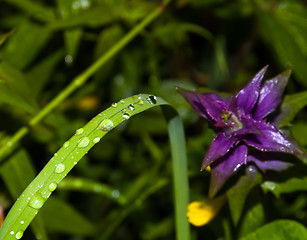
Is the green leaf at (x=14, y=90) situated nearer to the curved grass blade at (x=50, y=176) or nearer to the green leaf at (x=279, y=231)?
the curved grass blade at (x=50, y=176)

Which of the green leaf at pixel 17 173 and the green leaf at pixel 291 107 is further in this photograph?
the green leaf at pixel 17 173

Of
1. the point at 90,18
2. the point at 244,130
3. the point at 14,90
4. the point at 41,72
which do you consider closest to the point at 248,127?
the point at 244,130

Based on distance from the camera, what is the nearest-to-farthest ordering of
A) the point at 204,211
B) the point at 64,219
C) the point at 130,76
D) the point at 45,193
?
the point at 45,193 < the point at 204,211 < the point at 64,219 < the point at 130,76

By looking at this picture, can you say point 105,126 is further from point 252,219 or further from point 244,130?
point 252,219

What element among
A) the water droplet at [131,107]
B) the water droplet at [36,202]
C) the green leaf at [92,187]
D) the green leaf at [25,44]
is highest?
the green leaf at [25,44]

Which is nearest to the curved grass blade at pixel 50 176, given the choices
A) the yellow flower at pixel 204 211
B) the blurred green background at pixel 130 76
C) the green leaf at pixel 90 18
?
the yellow flower at pixel 204 211

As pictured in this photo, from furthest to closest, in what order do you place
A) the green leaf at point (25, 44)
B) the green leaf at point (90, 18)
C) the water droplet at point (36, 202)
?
the green leaf at point (25, 44) → the green leaf at point (90, 18) → the water droplet at point (36, 202)

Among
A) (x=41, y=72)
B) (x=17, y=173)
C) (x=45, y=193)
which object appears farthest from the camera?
(x=41, y=72)
